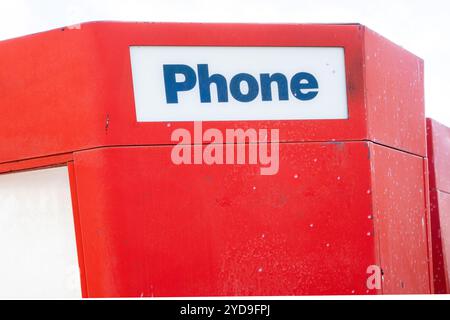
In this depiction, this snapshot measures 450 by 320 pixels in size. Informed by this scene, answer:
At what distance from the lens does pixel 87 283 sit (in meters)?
2.92

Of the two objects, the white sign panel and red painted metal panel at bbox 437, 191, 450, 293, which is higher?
the white sign panel

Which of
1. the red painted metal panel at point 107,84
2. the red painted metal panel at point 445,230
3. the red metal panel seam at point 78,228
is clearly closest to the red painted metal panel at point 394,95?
the red painted metal panel at point 107,84

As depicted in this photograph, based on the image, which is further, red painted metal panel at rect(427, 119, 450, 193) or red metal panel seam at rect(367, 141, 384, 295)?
red painted metal panel at rect(427, 119, 450, 193)

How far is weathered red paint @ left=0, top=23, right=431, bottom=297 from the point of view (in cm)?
287

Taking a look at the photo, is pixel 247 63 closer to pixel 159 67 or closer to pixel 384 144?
pixel 159 67

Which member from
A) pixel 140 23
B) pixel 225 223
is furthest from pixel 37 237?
pixel 140 23

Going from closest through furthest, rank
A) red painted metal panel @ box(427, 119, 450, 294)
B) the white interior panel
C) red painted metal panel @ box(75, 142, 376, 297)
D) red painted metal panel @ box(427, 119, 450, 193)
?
red painted metal panel @ box(75, 142, 376, 297), the white interior panel, red painted metal panel @ box(427, 119, 450, 294), red painted metal panel @ box(427, 119, 450, 193)

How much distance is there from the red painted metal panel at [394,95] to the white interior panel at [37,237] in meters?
1.55

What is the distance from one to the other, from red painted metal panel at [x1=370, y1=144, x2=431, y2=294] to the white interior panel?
1504mm

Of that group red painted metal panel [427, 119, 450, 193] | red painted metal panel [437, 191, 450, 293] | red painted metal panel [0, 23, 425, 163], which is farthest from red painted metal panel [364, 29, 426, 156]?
red painted metal panel [437, 191, 450, 293]

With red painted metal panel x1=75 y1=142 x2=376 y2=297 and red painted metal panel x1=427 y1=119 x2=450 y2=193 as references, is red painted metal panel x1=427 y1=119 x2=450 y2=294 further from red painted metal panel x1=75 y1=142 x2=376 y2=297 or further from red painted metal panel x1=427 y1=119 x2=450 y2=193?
red painted metal panel x1=75 y1=142 x2=376 y2=297

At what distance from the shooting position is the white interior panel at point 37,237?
306cm

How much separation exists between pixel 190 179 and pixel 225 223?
0.86 ft

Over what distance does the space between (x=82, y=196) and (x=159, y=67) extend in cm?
69
